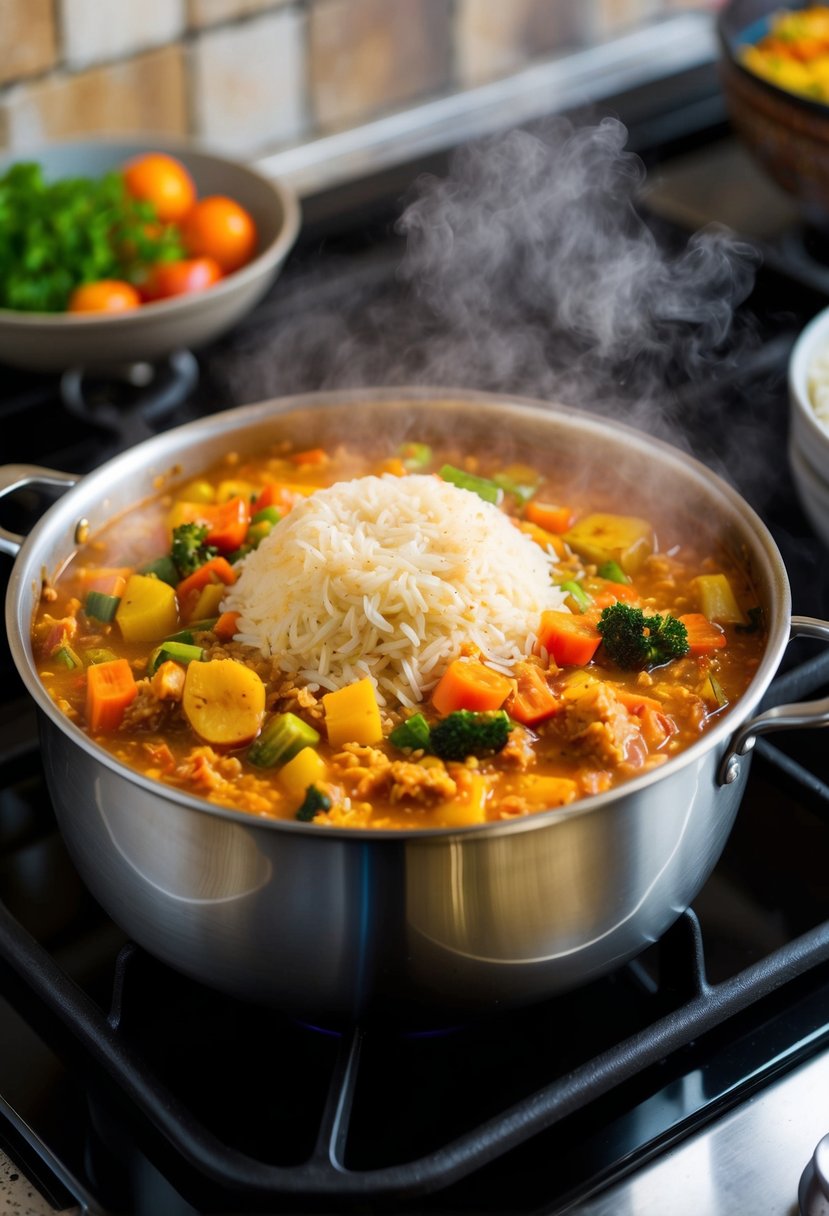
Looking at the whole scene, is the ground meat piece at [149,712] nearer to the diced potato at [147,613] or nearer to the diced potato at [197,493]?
the diced potato at [147,613]

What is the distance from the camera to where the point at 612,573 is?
81.2 inches

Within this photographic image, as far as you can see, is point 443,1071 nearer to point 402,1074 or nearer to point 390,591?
point 402,1074

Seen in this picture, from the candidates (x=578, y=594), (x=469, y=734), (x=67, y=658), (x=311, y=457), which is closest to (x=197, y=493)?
(x=311, y=457)

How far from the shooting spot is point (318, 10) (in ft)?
10.8

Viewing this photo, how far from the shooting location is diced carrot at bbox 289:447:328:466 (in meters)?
2.29

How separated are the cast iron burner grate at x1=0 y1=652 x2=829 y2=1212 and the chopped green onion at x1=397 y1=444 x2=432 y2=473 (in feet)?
2.95

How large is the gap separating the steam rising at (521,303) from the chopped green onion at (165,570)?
873 millimetres

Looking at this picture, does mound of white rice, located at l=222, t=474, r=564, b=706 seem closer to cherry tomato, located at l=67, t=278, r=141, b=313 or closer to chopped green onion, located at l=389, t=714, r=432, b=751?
chopped green onion, located at l=389, t=714, r=432, b=751

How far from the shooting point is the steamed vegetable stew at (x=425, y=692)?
164 cm

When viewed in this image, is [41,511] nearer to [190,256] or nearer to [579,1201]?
[190,256]

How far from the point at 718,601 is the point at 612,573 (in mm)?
174

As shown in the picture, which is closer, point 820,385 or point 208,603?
point 208,603

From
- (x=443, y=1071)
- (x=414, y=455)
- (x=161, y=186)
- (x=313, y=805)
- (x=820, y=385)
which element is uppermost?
(x=161, y=186)

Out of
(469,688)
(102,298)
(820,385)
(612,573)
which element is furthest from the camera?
(102,298)
